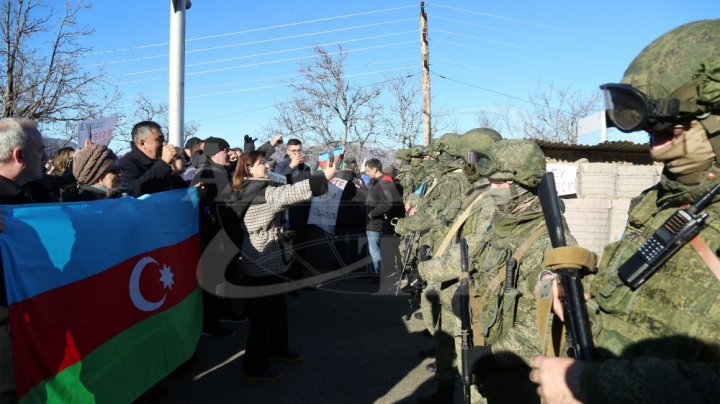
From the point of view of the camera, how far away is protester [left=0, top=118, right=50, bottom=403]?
274 cm

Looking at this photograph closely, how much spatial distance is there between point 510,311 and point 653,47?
1748mm

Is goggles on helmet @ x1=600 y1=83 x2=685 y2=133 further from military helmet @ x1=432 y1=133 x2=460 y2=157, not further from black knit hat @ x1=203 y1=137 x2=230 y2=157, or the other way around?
military helmet @ x1=432 y1=133 x2=460 y2=157

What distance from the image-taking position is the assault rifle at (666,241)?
143 cm

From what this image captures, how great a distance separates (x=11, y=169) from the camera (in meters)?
2.83

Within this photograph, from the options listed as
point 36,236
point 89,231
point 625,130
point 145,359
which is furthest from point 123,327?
point 625,130

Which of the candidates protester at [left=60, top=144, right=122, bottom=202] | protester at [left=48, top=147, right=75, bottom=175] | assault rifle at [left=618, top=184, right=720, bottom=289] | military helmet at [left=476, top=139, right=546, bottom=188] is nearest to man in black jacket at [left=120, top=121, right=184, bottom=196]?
protester at [left=60, top=144, right=122, bottom=202]

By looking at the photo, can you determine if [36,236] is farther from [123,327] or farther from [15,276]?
[123,327]

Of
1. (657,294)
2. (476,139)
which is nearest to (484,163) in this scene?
(657,294)

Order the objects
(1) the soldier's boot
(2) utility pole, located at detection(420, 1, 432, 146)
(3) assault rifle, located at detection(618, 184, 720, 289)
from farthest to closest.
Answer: (2) utility pole, located at detection(420, 1, 432, 146) → (1) the soldier's boot → (3) assault rifle, located at detection(618, 184, 720, 289)

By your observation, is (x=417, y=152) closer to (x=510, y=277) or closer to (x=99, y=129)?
Answer: (x=99, y=129)

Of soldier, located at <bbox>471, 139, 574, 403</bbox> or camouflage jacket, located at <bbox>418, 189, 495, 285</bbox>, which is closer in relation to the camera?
soldier, located at <bbox>471, 139, 574, 403</bbox>

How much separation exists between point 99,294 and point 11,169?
3.71 ft

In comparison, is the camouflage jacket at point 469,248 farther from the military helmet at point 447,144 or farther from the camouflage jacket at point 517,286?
the military helmet at point 447,144

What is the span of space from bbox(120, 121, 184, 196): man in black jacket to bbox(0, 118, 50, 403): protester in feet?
8.03
